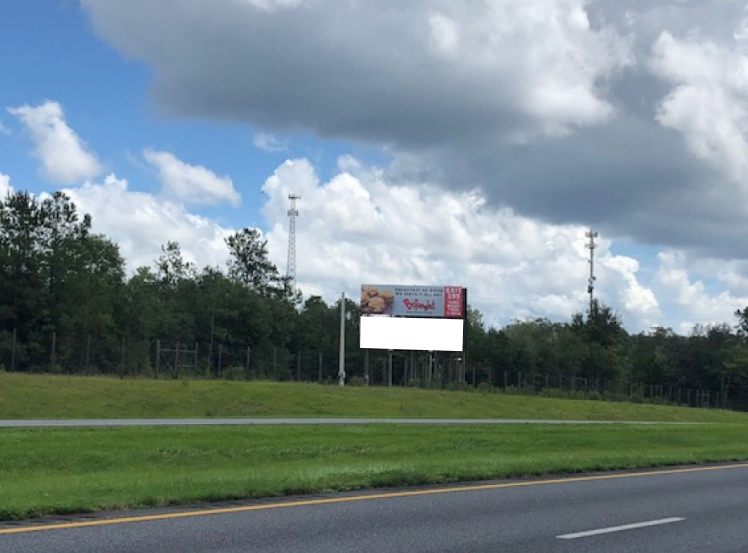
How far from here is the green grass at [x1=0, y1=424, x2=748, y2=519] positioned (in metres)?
14.5

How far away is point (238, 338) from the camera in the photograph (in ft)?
300

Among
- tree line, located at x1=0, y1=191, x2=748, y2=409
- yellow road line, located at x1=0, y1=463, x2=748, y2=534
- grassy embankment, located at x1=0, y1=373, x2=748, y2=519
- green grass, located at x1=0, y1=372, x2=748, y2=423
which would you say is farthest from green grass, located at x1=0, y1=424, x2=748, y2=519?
tree line, located at x1=0, y1=191, x2=748, y2=409

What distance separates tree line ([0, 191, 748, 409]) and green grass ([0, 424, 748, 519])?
28412mm

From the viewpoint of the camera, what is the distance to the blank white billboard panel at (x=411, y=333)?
70562 millimetres

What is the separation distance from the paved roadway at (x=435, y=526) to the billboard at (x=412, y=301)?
5438 cm

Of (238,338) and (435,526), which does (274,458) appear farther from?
(238,338)

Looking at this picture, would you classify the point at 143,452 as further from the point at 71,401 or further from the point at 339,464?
the point at 71,401

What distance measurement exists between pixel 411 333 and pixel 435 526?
59.0 meters

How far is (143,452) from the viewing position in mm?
20922

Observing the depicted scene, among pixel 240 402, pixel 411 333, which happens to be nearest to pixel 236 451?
pixel 240 402

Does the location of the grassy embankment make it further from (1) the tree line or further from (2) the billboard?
(2) the billboard

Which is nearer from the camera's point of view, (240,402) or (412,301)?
(240,402)

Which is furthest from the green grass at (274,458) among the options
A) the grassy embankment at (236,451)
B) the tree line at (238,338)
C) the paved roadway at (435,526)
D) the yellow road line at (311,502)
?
the tree line at (238,338)

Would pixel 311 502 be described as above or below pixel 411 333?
below
